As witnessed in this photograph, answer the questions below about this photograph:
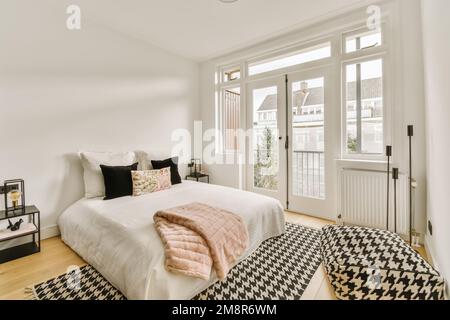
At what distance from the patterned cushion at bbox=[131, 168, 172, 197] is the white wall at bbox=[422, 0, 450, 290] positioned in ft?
8.66

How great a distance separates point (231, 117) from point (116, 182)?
233cm

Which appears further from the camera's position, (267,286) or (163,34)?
(163,34)

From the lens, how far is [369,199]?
2564 millimetres

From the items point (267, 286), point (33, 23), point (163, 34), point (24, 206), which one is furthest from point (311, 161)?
point (33, 23)

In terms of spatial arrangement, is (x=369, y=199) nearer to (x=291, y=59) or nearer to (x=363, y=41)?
(x=363, y=41)

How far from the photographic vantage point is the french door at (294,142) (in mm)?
3035

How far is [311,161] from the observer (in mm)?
3188

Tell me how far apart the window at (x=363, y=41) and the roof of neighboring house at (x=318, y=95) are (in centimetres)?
42

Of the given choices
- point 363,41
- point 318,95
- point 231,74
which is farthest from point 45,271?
point 363,41

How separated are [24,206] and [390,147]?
3842 millimetres

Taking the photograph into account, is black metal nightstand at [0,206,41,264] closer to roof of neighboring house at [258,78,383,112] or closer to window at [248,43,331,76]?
roof of neighboring house at [258,78,383,112]

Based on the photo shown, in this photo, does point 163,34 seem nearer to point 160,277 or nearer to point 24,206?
point 24,206

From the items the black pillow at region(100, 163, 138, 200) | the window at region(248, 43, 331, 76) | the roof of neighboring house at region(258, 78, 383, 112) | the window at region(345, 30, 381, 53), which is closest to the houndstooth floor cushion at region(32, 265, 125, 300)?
the black pillow at region(100, 163, 138, 200)

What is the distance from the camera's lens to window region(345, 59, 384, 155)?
2.62m
